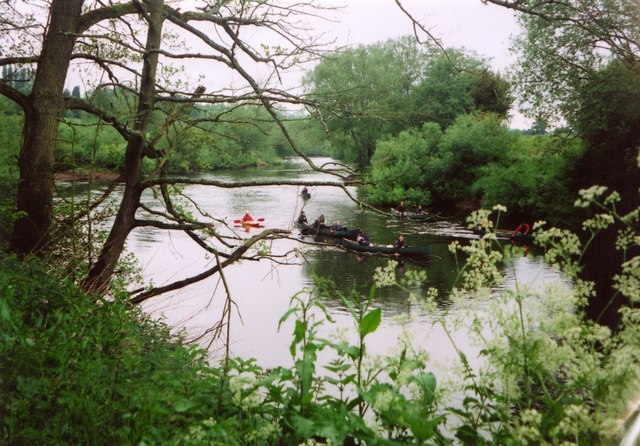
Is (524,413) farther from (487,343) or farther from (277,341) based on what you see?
(277,341)

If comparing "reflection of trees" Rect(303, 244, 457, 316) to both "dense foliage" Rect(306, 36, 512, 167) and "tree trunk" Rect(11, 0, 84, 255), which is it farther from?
"dense foliage" Rect(306, 36, 512, 167)

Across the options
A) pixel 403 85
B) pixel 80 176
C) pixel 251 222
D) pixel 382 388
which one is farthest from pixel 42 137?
pixel 403 85

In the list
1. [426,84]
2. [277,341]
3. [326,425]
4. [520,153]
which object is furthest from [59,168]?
[426,84]

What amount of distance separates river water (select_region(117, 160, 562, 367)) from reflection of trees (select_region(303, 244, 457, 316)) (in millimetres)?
27

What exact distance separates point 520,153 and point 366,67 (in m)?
12.9

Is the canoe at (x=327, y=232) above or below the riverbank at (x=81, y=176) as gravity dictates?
below

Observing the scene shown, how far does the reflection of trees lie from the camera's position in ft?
42.7

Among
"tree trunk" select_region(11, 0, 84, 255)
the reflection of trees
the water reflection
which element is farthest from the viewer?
the reflection of trees

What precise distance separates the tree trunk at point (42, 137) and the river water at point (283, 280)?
74.8 inches

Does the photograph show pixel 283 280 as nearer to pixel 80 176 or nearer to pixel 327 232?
pixel 327 232

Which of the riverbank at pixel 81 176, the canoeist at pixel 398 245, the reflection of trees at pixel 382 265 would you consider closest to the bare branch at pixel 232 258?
the riverbank at pixel 81 176

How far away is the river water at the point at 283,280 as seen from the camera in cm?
981

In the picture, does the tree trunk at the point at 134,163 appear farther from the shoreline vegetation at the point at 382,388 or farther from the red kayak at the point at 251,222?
the red kayak at the point at 251,222

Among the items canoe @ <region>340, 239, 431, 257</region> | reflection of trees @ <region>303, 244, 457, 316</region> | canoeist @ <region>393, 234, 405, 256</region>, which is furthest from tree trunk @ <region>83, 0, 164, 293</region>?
canoeist @ <region>393, 234, 405, 256</region>
